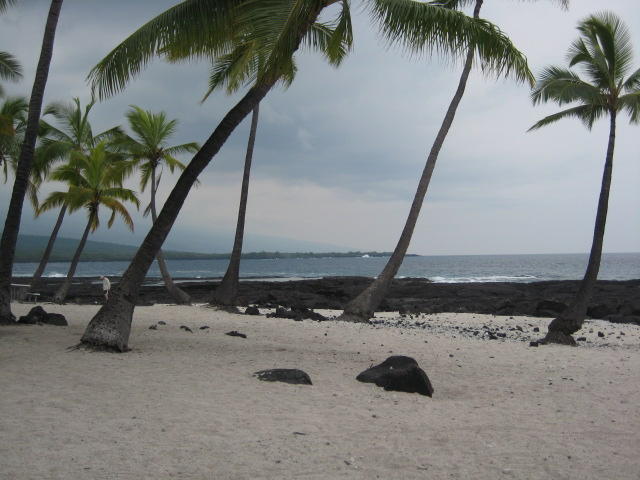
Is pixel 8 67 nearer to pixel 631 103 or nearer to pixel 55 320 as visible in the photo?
pixel 55 320

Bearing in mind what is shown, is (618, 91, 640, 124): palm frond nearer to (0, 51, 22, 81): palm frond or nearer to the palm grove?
the palm grove

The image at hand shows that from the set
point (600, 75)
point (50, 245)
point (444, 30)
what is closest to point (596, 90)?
point (600, 75)

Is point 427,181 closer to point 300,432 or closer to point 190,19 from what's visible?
point 190,19

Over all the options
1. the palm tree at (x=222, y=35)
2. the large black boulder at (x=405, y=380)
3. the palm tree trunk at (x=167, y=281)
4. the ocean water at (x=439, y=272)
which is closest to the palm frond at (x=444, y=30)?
the palm tree at (x=222, y=35)

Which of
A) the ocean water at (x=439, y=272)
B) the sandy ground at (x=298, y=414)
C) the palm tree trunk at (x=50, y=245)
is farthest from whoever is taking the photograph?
the ocean water at (x=439, y=272)

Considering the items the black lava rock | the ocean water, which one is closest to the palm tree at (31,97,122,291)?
the black lava rock

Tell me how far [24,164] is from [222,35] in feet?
15.4

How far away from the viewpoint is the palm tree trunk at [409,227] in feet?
49.4

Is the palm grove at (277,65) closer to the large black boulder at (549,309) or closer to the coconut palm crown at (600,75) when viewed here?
the coconut palm crown at (600,75)

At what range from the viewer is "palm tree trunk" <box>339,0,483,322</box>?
49.4ft

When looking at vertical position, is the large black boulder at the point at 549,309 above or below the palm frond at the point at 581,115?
below

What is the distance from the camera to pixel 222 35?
9.64 metres

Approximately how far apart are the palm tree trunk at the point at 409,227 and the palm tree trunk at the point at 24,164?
847cm

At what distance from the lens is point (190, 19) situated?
8.96 metres
